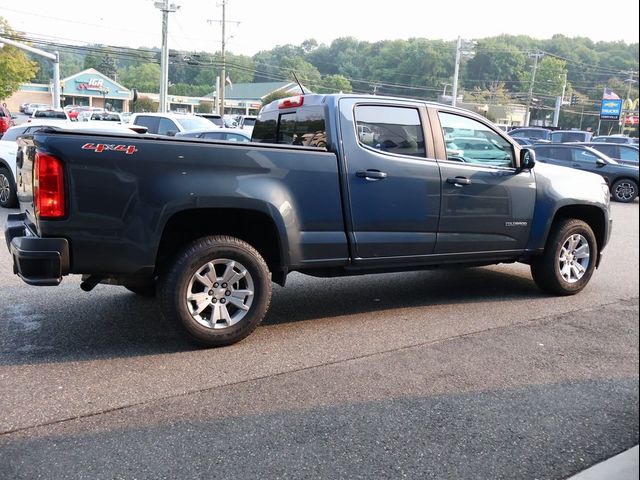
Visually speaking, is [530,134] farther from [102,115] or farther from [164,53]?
[102,115]

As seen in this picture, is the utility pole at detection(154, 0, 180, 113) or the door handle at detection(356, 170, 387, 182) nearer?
the door handle at detection(356, 170, 387, 182)

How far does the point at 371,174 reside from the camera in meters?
4.75

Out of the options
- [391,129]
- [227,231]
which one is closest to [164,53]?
[391,129]

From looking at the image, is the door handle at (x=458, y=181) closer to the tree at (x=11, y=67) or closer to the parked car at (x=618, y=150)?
the tree at (x=11, y=67)

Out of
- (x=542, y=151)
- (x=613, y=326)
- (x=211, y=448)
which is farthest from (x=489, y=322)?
(x=542, y=151)

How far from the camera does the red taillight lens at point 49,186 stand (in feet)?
12.3

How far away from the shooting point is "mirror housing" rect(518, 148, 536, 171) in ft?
18.3

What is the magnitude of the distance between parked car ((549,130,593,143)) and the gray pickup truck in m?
22.6

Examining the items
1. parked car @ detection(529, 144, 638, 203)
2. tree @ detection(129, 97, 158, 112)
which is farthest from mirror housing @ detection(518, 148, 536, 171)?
tree @ detection(129, 97, 158, 112)

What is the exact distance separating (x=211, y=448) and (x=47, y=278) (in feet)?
5.66

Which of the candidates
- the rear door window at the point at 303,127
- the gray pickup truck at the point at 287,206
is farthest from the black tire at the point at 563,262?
the rear door window at the point at 303,127

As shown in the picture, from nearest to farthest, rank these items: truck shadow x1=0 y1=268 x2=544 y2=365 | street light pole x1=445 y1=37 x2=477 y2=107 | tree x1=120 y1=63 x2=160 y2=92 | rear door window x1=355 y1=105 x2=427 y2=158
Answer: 1. truck shadow x1=0 y1=268 x2=544 y2=365
2. rear door window x1=355 y1=105 x2=427 y2=158
3. street light pole x1=445 y1=37 x2=477 y2=107
4. tree x1=120 y1=63 x2=160 y2=92

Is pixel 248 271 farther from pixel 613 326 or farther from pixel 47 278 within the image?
pixel 613 326

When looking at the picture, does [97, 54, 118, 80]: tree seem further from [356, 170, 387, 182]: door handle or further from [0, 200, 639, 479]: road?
[356, 170, 387, 182]: door handle
